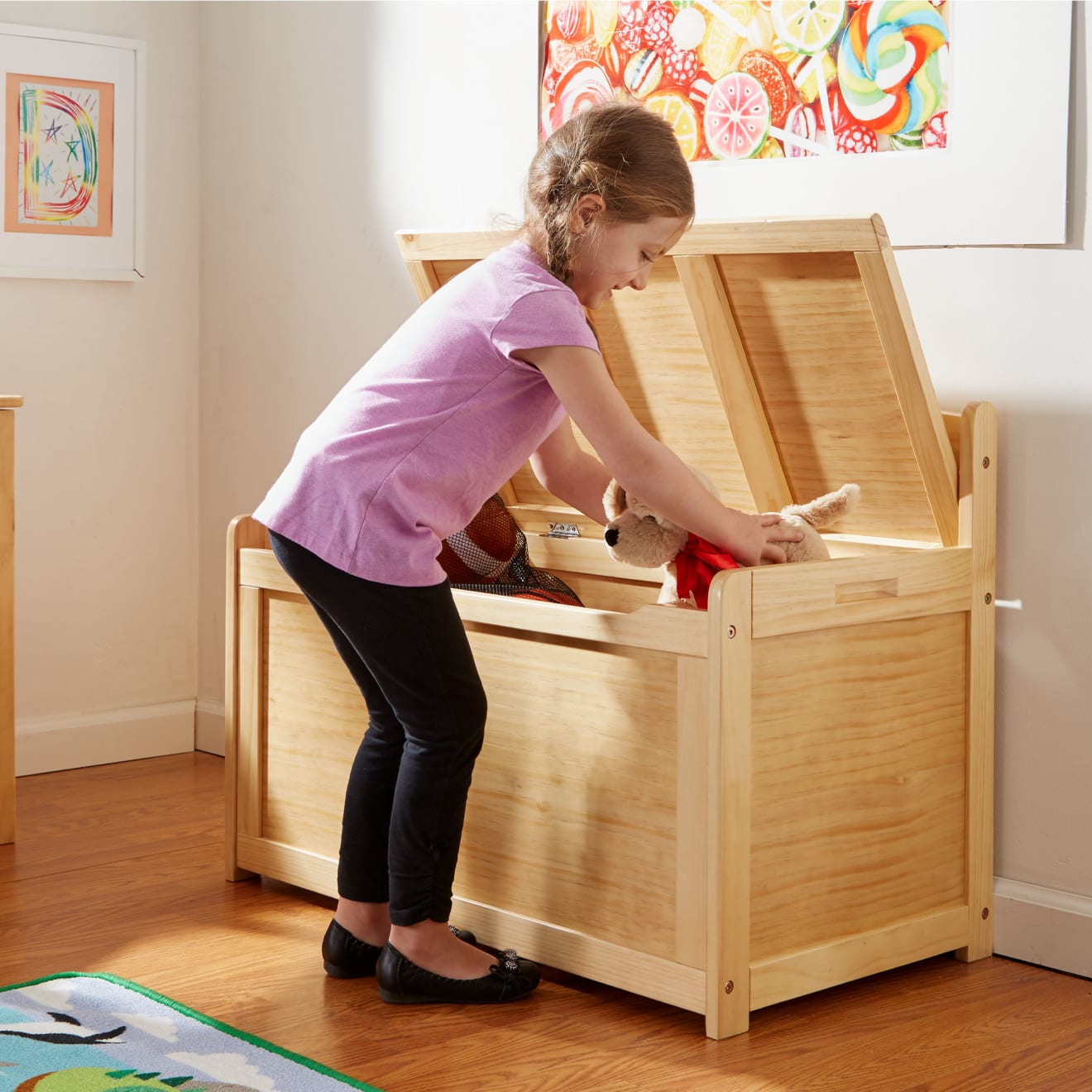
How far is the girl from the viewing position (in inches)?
58.3

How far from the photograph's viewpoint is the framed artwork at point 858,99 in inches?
66.6

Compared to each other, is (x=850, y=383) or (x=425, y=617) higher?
(x=850, y=383)

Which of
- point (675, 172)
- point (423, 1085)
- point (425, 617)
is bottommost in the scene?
point (423, 1085)

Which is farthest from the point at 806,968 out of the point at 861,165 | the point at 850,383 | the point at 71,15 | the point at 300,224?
the point at 71,15

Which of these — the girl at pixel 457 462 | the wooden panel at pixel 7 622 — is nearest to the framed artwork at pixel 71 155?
the wooden panel at pixel 7 622

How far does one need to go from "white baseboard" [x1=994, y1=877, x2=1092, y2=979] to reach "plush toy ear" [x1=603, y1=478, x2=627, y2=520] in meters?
0.66

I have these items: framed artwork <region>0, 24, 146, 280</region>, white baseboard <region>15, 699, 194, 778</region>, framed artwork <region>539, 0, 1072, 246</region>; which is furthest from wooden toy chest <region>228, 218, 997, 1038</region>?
framed artwork <region>0, 24, 146, 280</region>

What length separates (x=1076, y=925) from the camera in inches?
67.7

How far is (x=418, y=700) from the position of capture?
1567 mm

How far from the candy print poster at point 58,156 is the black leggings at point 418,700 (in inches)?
54.0

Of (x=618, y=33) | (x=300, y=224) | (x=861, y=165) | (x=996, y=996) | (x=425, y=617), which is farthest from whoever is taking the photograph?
(x=300, y=224)

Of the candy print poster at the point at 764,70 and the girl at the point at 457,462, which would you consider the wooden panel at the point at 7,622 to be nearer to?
the girl at the point at 457,462

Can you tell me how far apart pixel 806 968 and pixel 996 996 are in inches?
9.2

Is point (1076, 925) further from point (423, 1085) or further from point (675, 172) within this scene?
point (675, 172)
